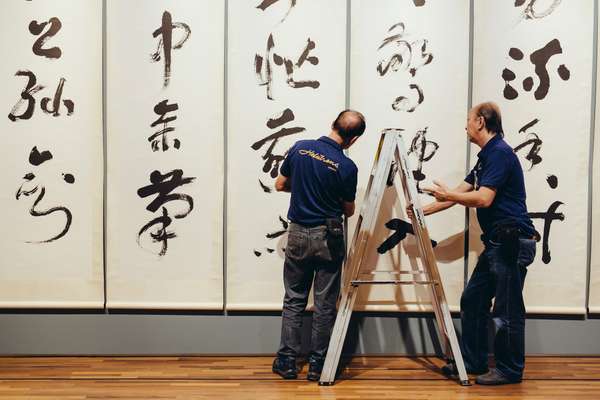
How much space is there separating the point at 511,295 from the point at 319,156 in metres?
1.36

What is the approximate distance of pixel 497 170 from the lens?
3238mm

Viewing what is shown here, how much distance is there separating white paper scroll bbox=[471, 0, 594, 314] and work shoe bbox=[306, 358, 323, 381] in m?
1.60

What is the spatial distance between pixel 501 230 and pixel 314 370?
1.35m

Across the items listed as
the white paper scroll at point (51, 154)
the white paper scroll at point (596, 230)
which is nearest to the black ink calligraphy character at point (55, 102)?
the white paper scroll at point (51, 154)

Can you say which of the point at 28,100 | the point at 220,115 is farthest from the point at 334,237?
the point at 28,100

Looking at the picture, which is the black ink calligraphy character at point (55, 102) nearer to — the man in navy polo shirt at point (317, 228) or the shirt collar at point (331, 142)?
the man in navy polo shirt at point (317, 228)

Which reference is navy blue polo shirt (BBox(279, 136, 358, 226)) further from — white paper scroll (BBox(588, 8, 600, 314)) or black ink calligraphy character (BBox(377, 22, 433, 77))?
white paper scroll (BBox(588, 8, 600, 314))

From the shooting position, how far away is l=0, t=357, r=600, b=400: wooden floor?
317 cm

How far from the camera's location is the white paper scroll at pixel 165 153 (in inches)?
148

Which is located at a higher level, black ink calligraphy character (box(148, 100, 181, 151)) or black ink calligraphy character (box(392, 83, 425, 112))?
black ink calligraphy character (box(392, 83, 425, 112))

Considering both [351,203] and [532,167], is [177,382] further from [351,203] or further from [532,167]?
[532,167]

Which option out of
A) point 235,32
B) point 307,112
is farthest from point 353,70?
point 235,32

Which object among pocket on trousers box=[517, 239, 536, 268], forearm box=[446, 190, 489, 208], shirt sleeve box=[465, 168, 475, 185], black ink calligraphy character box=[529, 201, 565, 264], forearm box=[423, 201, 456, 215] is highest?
shirt sleeve box=[465, 168, 475, 185]

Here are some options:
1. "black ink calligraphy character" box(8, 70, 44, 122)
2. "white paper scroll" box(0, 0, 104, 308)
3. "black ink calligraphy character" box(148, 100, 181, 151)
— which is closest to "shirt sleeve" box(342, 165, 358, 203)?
"black ink calligraphy character" box(148, 100, 181, 151)
